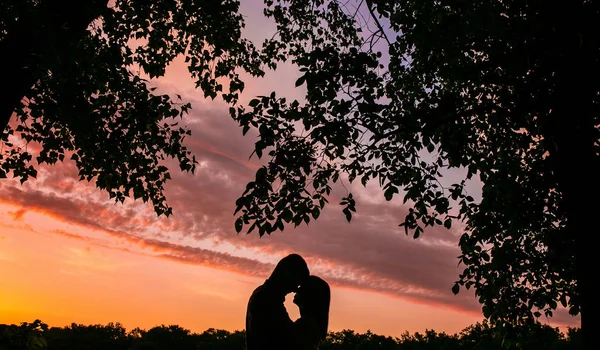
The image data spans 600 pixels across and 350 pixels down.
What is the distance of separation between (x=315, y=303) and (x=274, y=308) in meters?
0.73

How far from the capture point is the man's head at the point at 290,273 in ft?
22.1

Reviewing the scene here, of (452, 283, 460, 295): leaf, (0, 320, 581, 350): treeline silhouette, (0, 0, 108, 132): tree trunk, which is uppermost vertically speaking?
(0, 0, 108, 132): tree trunk

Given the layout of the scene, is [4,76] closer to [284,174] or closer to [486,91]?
[284,174]

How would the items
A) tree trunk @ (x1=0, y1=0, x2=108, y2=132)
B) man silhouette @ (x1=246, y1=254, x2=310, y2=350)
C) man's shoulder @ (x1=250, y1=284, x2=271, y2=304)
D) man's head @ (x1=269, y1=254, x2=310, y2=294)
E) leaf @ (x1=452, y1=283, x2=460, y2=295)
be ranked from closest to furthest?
1. man silhouette @ (x1=246, y1=254, x2=310, y2=350)
2. man's shoulder @ (x1=250, y1=284, x2=271, y2=304)
3. man's head @ (x1=269, y1=254, x2=310, y2=294)
4. tree trunk @ (x1=0, y1=0, x2=108, y2=132)
5. leaf @ (x1=452, y1=283, x2=460, y2=295)

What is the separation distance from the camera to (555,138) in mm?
8016

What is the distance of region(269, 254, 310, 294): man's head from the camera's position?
6.73 metres

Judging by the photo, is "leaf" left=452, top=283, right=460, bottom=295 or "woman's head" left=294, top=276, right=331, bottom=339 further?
"leaf" left=452, top=283, right=460, bottom=295

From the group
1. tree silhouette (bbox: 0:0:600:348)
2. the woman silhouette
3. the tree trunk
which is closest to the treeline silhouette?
tree silhouette (bbox: 0:0:600:348)

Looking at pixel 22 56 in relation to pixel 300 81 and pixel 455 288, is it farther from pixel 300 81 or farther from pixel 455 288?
pixel 455 288

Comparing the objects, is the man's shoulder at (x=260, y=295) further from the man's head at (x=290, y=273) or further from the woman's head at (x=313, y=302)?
the woman's head at (x=313, y=302)

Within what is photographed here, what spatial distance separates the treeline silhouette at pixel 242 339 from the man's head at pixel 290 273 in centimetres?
839

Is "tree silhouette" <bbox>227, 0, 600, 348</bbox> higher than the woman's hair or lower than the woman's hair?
higher

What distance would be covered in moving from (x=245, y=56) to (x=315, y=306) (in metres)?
11.1

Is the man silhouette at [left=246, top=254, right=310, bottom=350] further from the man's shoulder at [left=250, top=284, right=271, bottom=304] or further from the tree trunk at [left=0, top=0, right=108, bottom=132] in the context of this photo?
the tree trunk at [left=0, top=0, right=108, bottom=132]
